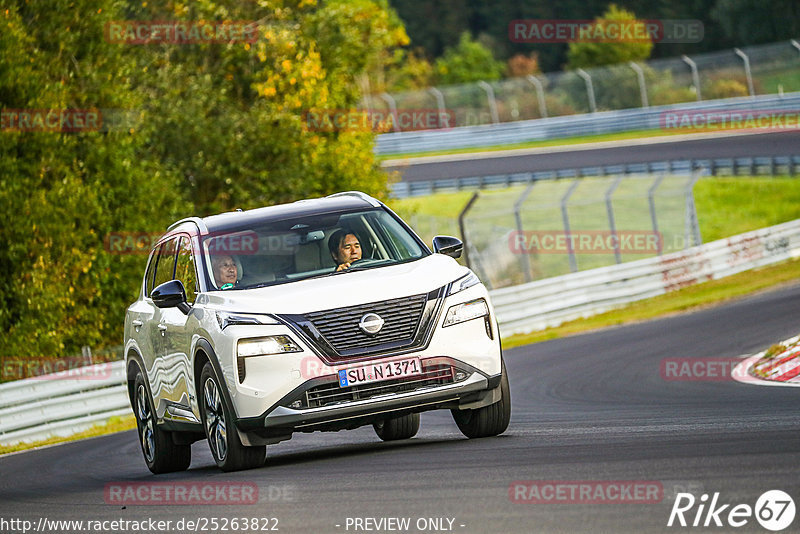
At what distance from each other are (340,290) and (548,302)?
630 inches

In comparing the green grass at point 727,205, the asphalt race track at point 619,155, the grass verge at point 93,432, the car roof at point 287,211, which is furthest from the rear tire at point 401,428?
the asphalt race track at point 619,155

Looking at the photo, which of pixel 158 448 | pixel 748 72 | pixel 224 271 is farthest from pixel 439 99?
pixel 224 271

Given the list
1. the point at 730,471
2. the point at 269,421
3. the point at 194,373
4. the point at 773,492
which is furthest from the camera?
the point at 194,373

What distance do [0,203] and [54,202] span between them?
106cm

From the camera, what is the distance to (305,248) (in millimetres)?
9688

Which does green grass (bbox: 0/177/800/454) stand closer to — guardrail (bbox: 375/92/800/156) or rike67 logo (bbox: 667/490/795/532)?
guardrail (bbox: 375/92/800/156)

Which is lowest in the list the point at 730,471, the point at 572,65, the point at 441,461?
the point at 572,65

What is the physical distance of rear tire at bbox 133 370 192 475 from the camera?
10789 millimetres

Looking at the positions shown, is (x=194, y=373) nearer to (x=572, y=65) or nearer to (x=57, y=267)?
(x=57, y=267)

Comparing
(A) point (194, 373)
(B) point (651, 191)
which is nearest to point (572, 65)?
(B) point (651, 191)

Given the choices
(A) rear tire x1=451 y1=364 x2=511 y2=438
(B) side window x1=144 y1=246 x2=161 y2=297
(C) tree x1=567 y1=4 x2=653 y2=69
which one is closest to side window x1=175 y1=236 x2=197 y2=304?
(B) side window x1=144 y1=246 x2=161 y2=297

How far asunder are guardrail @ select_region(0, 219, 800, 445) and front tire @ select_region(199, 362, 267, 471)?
9334mm

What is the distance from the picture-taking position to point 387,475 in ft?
26.3

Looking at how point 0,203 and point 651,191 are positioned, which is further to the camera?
point 651,191
